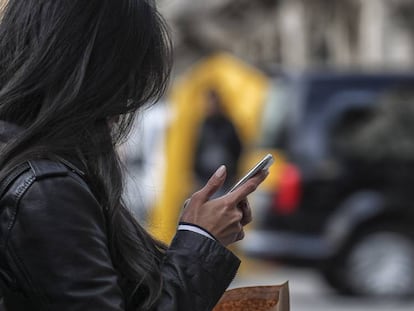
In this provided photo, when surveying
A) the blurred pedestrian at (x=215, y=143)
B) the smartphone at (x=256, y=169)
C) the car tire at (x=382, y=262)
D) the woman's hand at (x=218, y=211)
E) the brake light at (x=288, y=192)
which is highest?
the blurred pedestrian at (x=215, y=143)

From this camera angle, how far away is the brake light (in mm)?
9781

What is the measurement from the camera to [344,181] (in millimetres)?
9898

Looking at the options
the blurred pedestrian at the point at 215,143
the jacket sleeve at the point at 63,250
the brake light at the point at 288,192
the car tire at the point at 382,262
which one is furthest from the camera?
the blurred pedestrian at the point at 215,143

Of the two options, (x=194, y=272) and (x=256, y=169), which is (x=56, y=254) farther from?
(x=256, y=169)

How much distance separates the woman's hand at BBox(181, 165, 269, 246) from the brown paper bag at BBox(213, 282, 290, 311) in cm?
13

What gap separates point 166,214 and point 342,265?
244cm

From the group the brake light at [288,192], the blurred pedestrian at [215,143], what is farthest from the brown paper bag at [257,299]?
the blurred pedestrian at [215,143]

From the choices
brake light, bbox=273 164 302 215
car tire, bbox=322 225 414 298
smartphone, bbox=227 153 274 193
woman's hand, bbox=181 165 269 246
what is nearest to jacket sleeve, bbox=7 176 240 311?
woman's hand, bbox=181 165 269 246

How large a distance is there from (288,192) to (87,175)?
7.78 meters

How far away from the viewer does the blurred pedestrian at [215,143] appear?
11.4m

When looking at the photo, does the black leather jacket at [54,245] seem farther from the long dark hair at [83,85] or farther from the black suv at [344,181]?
the black suv at [344,181]

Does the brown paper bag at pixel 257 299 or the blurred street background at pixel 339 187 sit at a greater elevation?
the blurred street background at pixel 339 187

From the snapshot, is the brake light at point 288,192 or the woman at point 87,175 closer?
the woman at point 87,175

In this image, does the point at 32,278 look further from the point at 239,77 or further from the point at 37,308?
the point at 239,77
